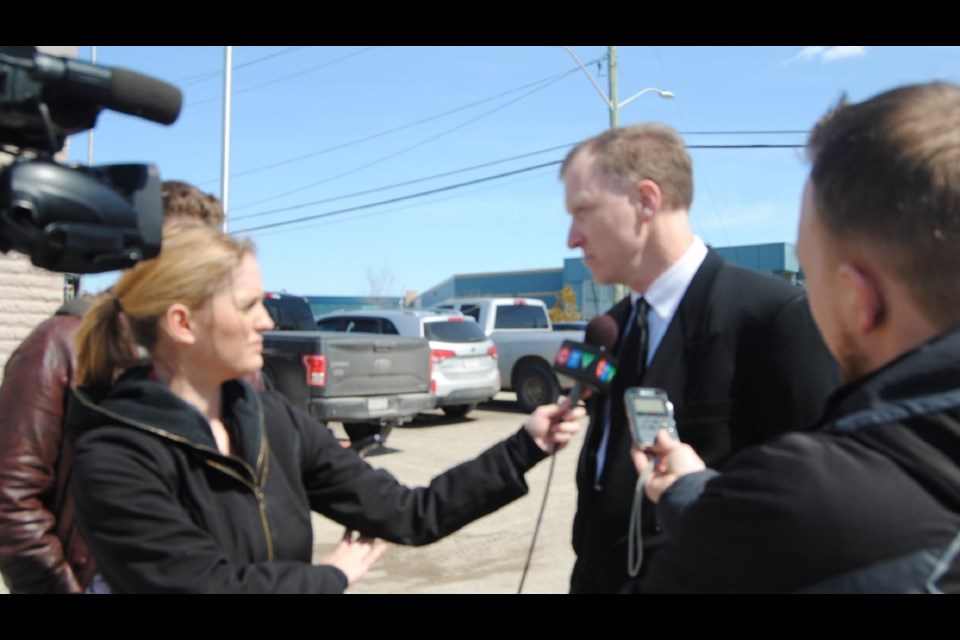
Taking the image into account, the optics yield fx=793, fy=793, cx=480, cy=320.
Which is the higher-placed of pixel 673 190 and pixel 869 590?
pixel 673 190

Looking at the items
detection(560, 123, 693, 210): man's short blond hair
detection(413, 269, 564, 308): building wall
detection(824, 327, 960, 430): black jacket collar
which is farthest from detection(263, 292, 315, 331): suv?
detection(413, 269, 564, 308): building wall

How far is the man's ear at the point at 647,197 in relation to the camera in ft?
7.68

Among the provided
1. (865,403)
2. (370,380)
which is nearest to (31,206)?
(865,403)

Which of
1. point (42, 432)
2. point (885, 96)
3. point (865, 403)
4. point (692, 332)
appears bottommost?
point (42, 432)

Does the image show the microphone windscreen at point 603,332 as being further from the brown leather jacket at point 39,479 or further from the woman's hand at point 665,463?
the brown leather jacket at point 39,479

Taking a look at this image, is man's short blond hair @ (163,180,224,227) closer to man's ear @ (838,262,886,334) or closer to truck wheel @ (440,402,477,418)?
man's ear @ (838,262,886,334)

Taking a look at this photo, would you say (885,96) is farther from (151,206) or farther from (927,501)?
(151,206)

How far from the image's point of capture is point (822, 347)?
2.10 m

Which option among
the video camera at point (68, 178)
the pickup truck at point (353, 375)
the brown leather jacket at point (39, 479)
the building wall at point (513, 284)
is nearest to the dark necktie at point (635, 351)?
the video camera at point (68, 178)

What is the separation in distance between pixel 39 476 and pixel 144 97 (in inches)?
57.4

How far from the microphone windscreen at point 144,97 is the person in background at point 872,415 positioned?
46.6 inches

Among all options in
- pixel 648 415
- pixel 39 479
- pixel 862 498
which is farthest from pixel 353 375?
pixel 862 498

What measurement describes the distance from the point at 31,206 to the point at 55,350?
1.39 metres

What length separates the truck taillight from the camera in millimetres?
9711
